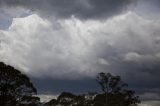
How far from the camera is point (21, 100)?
250 feet

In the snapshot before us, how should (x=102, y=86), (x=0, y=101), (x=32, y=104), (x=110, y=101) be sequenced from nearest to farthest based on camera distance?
(x=0, y=101) → (x=32, y=104) → (x=102, y=86) → (x=110, y=101)

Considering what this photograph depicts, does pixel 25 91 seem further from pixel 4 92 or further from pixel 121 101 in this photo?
pixel 121 101

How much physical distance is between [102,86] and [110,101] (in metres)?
10.5

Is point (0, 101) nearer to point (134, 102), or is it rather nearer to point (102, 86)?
point (102, 86)

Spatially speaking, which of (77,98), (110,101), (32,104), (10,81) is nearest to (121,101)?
(110,101)

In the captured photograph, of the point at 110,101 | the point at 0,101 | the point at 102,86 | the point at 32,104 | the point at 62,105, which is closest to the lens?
the point at 0,101

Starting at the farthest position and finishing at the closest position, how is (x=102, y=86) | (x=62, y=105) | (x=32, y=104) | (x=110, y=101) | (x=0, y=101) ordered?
(x=62, y=105), (x=110, y=101), (x=102, y=86), (x=32, y=104), (x=0, y=101)

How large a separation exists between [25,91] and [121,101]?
3708 cm

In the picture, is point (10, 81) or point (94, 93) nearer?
point (10, 81)

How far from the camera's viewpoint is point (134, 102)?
11131 cm

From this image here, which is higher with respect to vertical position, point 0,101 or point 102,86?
point 102,86

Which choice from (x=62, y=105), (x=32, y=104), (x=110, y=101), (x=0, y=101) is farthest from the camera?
(x=62, y=105)

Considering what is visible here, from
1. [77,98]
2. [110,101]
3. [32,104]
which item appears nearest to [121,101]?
[110,101]

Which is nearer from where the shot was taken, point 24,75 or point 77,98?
point 24,75
